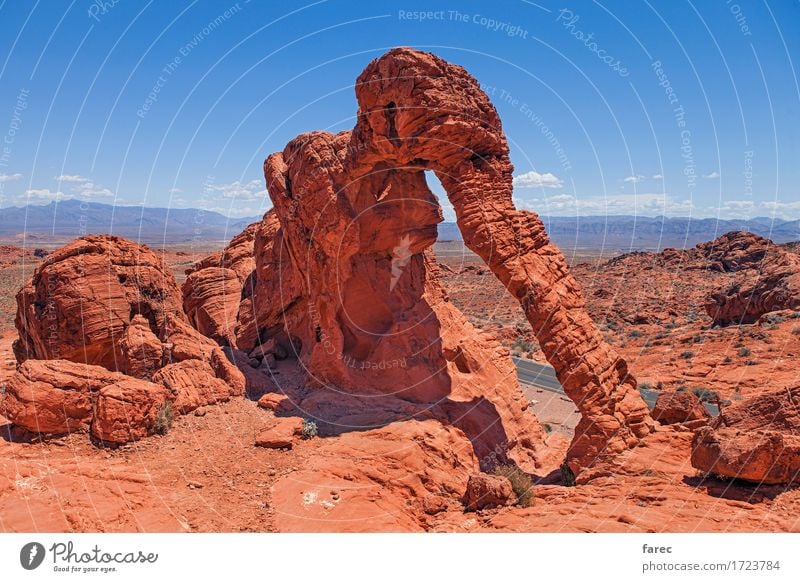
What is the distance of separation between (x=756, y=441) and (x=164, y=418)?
11.8 m

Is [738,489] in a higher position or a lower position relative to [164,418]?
higher

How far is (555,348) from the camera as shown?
13.0 meters

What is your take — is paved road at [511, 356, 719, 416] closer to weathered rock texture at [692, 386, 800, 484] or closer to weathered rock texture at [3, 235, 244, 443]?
weathered rock texture at [692, 386, 800, 484]

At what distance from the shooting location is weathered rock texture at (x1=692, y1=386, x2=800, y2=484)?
947cm

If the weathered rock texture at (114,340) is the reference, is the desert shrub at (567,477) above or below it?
below

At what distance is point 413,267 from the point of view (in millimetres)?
19172

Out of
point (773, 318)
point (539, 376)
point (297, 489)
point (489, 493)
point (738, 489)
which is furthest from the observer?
point (539, 376)

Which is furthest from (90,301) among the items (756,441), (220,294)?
(756,441)

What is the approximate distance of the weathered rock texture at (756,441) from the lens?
373 inches

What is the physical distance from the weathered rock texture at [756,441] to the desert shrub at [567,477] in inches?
115

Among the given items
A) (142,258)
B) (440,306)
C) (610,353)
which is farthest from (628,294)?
(142,258)

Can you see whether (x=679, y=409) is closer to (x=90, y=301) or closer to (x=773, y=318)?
(x=90, y=301)

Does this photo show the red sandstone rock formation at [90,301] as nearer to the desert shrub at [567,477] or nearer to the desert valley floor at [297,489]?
the desert valley floor at [297,489]

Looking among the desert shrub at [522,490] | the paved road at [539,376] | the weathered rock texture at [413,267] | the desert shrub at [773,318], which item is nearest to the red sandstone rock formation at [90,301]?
the weathered rock texture at [413,267]
